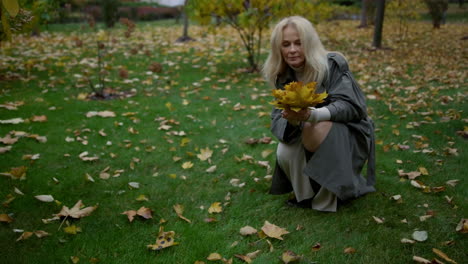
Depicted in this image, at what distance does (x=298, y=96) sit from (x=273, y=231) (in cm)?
94

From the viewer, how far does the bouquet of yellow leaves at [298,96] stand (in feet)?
6.51

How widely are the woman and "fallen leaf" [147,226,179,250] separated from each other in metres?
0.93

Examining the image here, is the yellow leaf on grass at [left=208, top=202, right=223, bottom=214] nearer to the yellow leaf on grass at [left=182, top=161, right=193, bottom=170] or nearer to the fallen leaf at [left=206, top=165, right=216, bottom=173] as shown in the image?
the fallen leaf at [left=206, top=165, right=216, bottom=173]

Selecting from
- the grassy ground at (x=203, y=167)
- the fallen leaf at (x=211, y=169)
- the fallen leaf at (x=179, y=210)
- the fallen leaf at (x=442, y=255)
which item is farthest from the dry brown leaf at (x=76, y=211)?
the fallen leaf at (x=442, y=255)

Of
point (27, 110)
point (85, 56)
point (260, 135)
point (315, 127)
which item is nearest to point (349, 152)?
point (315, 127)

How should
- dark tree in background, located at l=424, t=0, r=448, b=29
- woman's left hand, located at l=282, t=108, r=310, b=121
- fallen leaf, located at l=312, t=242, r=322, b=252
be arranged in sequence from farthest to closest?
dark tree in background, located at l=424, t=0, r=448, b=29
fallen leaf, located at l=312, t=242, r=322, b=252
woman's left hand, located at l=282, t=108, r=310, b=121

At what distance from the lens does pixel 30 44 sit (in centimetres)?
976

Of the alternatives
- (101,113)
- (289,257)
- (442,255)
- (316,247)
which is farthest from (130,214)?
(101,113)

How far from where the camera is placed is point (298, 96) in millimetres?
2002

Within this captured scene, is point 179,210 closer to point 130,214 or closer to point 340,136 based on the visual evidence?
point 130,214

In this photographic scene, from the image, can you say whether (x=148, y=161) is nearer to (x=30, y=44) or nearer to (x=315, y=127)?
(x=315, y=127)

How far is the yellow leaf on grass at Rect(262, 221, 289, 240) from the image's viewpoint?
2.39 m

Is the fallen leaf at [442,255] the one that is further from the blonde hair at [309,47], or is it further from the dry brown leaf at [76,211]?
the dry brown leaf at [76,211]

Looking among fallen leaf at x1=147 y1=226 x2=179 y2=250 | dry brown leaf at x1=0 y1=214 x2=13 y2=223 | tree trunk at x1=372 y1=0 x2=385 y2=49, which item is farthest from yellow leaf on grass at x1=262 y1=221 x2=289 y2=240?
tree trunk at x1=372 y1=0 x2=385 y2=49
